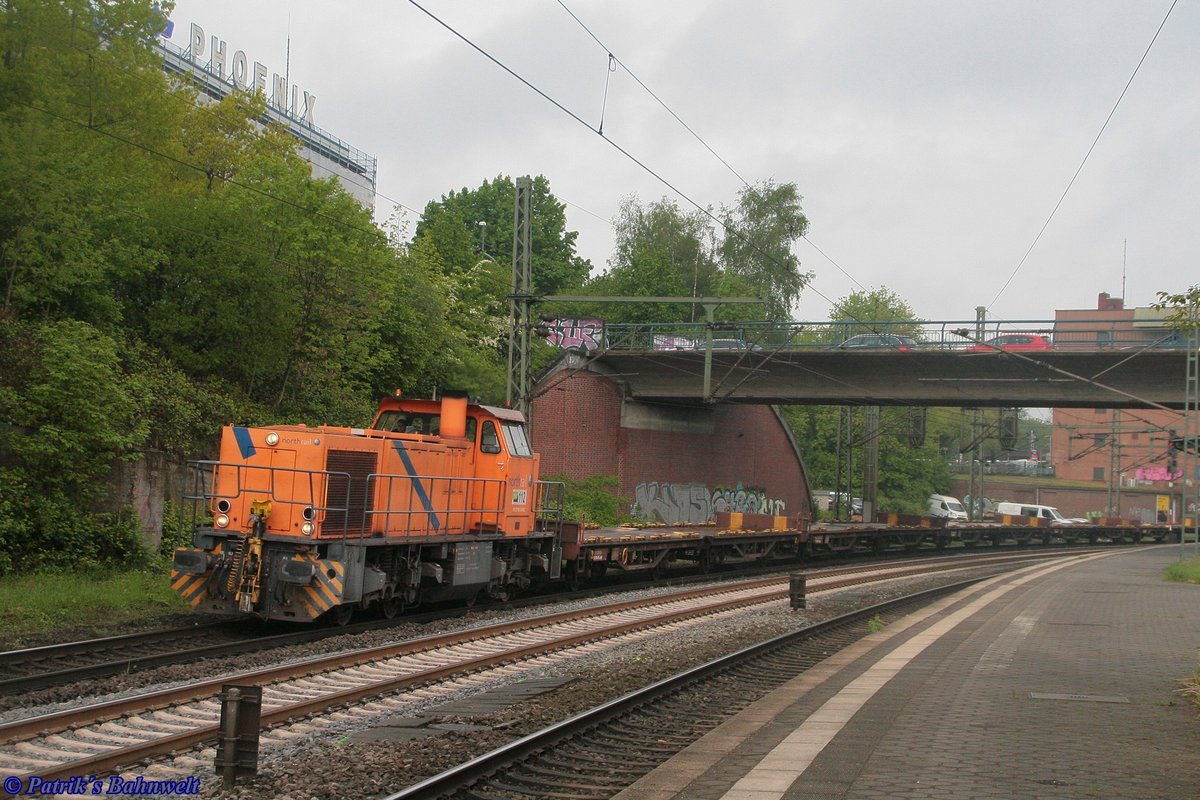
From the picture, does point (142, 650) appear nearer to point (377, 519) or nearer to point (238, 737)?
point (377, 519)

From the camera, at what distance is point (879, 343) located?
35125mm

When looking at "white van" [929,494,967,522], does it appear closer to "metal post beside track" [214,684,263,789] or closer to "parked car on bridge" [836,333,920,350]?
"parked car on bridge" [836,333,920,350]

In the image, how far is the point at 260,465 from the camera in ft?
45.0

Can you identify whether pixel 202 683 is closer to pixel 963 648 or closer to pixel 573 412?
pixel 963 648

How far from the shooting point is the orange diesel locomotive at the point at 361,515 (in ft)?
42.8

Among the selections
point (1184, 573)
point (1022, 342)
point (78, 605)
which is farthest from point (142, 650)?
point (1022, 342)

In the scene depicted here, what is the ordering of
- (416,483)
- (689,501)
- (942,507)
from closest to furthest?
(416,483)
(689,501)
(942,507)

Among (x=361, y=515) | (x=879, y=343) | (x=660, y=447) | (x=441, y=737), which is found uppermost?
(x=879, y=343)

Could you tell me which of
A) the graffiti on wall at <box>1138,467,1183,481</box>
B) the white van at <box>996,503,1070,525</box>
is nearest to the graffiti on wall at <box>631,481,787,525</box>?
the white van at <box>996,503,1070,525</box>

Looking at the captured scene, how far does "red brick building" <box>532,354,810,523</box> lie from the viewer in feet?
129

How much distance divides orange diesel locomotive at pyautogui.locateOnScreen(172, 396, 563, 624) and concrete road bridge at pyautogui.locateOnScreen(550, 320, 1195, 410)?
15104mm

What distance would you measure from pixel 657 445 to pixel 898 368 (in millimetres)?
10275

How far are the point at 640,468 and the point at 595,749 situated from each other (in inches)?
1287

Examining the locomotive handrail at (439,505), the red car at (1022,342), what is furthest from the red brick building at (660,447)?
the locomotive handrail at (439,505)
